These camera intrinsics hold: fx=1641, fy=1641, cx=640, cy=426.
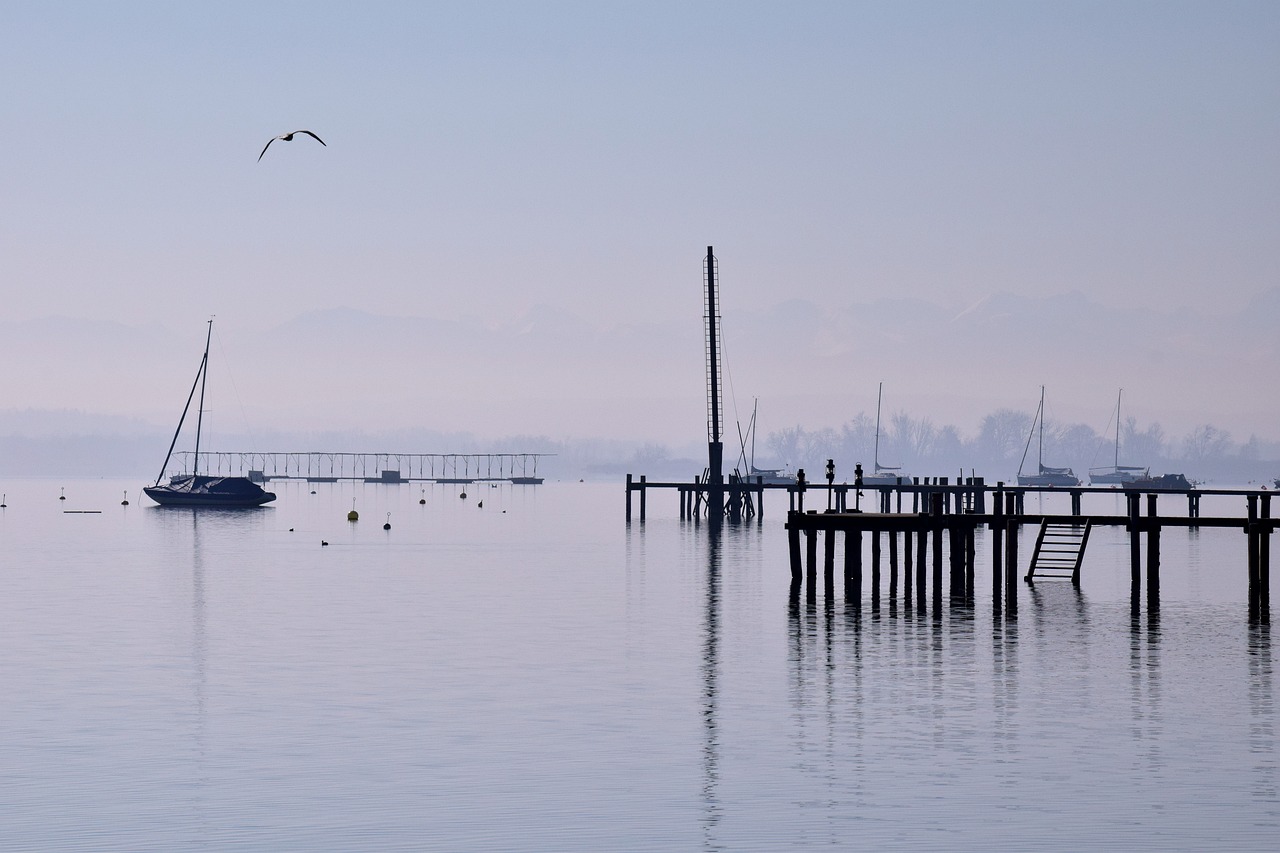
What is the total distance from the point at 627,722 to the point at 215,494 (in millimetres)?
134264

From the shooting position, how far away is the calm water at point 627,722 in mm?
20719

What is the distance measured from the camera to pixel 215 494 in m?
157

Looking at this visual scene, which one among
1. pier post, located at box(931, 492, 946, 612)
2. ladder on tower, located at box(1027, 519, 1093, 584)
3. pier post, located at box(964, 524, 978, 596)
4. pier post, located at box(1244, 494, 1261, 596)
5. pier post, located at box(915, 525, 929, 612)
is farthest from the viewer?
ladder on tower, located at box(1027, 519, 1093, 584)

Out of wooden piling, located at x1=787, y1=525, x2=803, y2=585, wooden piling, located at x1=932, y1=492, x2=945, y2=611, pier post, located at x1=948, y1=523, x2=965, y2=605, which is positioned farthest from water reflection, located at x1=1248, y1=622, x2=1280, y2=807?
wooden piling, located at x1=787, y1=525, x2=803, y2=585

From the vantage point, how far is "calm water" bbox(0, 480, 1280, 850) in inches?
816

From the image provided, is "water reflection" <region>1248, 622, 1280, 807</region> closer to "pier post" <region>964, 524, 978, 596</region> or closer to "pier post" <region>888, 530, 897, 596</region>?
"pier post" <region>888, 530, 897, 596</region>

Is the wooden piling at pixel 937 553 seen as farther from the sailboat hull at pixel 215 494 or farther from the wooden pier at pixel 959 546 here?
the sailboat hull at pixel 215 494

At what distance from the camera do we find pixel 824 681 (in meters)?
33.8

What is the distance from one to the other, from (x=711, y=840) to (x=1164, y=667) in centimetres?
1938

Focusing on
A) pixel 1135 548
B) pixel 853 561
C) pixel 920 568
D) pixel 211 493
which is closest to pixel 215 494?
pixel 211 493

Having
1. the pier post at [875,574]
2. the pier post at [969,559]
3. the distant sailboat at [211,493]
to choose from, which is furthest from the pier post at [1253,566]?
the distant sailboat at [211,493]

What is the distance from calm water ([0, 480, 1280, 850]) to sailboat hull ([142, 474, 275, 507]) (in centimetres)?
9691

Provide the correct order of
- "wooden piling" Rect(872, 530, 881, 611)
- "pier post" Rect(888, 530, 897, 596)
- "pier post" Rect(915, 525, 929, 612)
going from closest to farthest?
1. "pier post" Rect(915, 525, 929, 612)
2. "wooden piling" Rect(872, 530, 881, 611)
3. "pier post" Rect(888, 530, 897, 596)

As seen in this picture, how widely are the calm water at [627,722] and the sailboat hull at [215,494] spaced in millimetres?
96909
